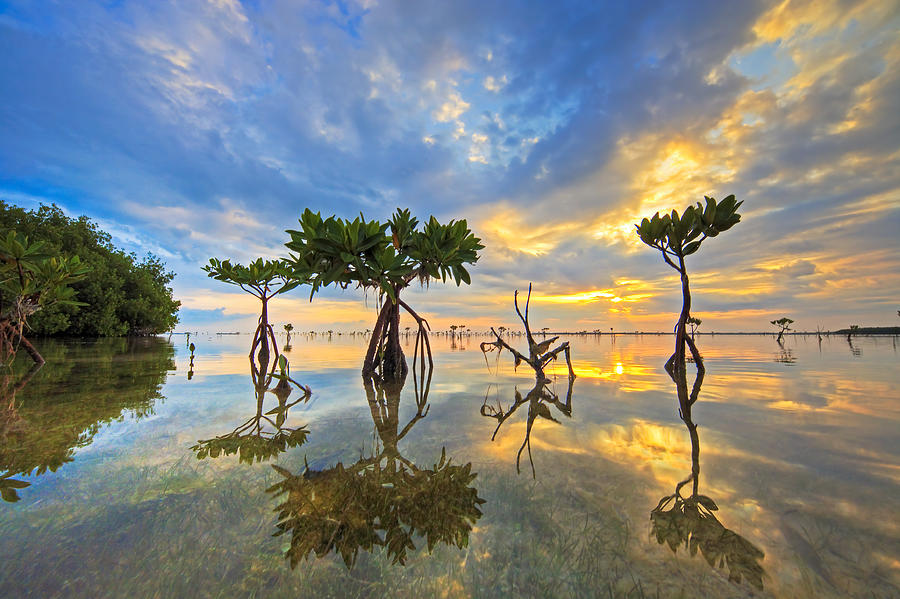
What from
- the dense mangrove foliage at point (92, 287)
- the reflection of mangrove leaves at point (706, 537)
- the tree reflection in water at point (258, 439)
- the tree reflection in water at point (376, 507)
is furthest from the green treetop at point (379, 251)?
the dense mangrove foliage at point (92, 287)

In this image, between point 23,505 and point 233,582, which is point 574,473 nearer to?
point 233,582

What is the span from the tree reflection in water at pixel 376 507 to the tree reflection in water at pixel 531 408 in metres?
1.25

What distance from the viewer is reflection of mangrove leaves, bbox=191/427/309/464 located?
3797 mm

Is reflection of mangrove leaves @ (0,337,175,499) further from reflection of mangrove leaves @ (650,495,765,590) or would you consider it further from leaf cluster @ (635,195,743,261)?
leaf cluster @ (635,195,743,261)

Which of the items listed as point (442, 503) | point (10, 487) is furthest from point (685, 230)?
point (10, 487)

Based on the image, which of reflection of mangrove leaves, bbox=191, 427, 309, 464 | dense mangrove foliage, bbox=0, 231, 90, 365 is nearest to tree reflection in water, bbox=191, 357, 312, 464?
reflection of mangrove leaves, bbox=191, 427, 309, 464

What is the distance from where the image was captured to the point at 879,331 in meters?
101


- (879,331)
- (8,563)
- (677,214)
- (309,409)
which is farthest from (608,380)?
(879,331)

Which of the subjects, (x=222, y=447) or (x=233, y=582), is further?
(x=222, y=447)

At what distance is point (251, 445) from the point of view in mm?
4137

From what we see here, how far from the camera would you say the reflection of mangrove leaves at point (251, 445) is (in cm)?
380

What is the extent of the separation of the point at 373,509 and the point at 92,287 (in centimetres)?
3666

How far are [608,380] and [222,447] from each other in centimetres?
992

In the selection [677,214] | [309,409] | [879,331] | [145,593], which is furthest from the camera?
[879,331]
